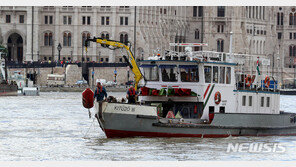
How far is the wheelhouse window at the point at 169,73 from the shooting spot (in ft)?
134

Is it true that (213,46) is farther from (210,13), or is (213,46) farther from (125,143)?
(125,143)

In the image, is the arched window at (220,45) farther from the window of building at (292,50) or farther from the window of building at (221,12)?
the window of building at (292,50)

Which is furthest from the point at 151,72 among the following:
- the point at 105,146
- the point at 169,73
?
the point at 105,146

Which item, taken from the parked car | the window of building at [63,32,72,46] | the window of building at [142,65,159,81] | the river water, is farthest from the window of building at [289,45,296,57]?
the window of building at [142,65,159,81]

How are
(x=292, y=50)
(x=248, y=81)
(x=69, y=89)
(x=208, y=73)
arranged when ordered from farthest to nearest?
(x=292, y=50) → (x=69, y=89) → (x=248, y=81) → (x=208, y=73)

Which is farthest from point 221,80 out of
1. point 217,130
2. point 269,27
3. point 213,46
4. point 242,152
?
point 269,27

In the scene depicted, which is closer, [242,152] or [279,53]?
[242,152]

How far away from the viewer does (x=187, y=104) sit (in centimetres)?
4091

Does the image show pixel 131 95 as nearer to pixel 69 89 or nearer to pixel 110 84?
pixel 69 89

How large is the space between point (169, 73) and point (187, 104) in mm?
1709

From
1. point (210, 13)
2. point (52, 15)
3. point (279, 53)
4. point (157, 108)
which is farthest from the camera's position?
point (279, 53)

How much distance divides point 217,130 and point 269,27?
129 meters

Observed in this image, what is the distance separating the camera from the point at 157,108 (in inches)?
1576

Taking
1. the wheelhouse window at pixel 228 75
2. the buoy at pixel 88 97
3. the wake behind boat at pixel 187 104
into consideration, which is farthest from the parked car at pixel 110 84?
the buoy at pixel 88 97
